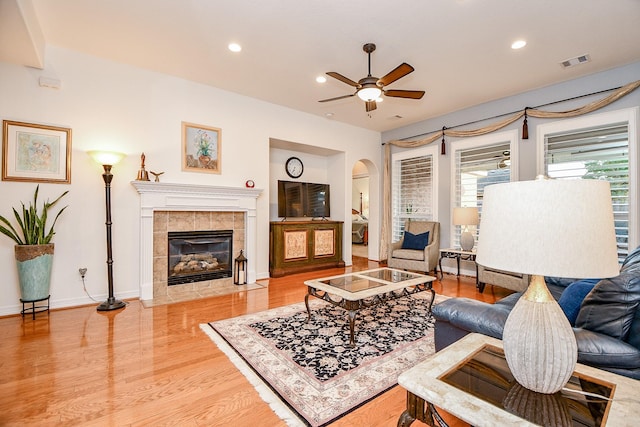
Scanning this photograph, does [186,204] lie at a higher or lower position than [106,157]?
lower

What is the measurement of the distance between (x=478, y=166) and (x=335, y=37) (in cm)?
351

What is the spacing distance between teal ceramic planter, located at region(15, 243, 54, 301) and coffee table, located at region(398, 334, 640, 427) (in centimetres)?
383

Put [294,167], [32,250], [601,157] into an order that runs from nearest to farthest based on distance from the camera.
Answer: [32,250]
[601,157]
[294,167]

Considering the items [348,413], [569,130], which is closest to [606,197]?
[348,413]

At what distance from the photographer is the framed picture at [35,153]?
320 centimetres

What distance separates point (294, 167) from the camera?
6.13m

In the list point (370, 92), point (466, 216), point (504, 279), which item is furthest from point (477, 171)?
point (370, 92)

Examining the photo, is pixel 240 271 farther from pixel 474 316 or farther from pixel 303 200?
pixel 474 316

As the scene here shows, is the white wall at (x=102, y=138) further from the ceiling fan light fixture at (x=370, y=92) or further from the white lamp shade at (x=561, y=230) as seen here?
the white lamp shade at (x=561, y=230)

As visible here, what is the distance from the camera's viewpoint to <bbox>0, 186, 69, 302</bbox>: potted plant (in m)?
3.03

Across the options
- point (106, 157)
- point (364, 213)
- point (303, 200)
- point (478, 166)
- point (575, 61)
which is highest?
point (575, 61)

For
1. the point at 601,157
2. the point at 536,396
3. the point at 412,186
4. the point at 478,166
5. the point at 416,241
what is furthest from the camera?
the point at 412,186

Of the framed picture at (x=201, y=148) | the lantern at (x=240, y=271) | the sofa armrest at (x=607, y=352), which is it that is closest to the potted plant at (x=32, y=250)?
the framed picture at (x=201, y=148)

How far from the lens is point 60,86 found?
3.43 metres
